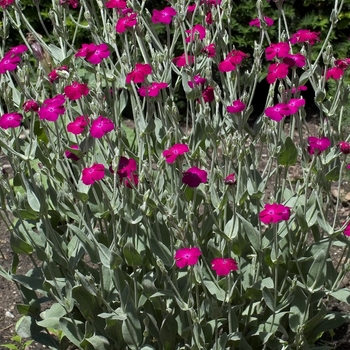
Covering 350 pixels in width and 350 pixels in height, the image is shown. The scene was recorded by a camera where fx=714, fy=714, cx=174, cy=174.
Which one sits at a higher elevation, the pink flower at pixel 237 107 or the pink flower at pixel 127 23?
the pink flower at pixel 127 23

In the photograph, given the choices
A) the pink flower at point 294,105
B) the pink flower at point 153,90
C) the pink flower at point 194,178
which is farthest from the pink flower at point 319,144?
the pink flower at point 153,90

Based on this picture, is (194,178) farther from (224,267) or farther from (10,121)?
(10,121)

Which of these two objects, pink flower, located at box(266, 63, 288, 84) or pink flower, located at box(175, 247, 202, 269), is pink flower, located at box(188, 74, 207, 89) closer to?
pink flower, located at box(266, 63, 288, 84)

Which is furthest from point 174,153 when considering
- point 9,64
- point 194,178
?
point 9,64

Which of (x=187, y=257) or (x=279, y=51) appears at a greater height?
(x=279, y=51)

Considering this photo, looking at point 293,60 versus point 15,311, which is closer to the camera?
point 293,60

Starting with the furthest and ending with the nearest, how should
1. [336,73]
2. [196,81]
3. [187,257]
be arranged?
[196,81] → [336,73] → [187,257]

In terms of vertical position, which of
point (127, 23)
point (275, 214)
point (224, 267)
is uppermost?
point (127, 23)

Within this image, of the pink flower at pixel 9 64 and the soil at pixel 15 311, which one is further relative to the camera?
the soil at pixel 15 311

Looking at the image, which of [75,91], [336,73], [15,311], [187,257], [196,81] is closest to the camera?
[187,257]

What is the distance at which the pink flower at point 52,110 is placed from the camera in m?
1.88

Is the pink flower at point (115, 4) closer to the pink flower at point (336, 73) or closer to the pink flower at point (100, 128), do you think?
the pink flower at point (100, 128)

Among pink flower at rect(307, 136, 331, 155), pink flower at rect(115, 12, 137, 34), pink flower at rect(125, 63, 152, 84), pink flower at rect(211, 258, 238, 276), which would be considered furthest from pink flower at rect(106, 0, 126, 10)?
pink flower at rect(211, 258, 238, 276)

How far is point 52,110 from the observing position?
1.91 metres
